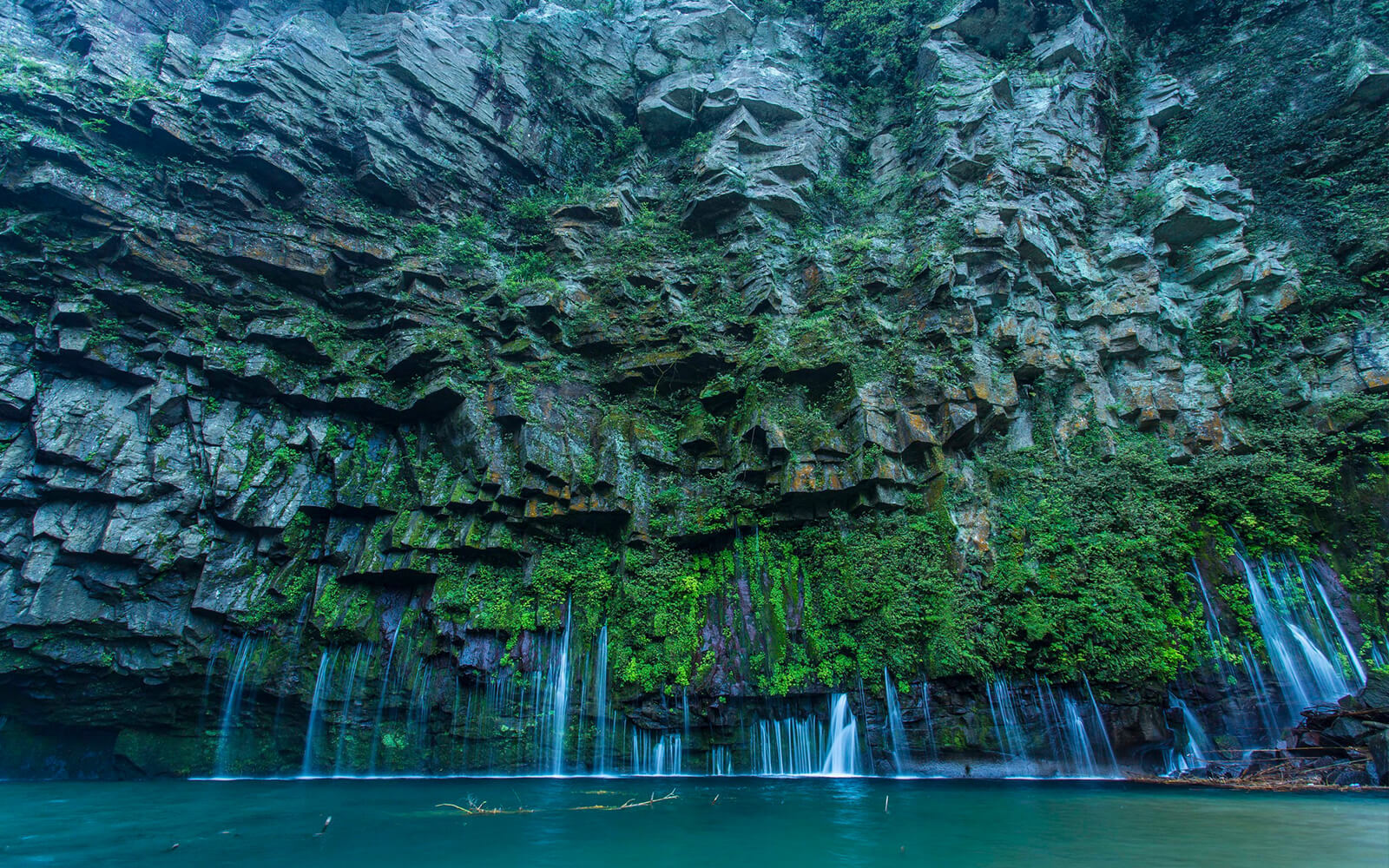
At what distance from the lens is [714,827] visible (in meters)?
7.14

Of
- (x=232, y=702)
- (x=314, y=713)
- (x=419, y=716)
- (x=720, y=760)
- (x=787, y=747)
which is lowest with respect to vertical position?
(x=720, y=760)

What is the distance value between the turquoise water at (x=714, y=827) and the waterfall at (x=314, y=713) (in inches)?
86.0

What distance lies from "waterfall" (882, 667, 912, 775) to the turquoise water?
862mm

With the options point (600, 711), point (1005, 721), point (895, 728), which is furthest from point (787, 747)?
point (1005, 721)

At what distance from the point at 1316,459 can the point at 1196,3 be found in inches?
676

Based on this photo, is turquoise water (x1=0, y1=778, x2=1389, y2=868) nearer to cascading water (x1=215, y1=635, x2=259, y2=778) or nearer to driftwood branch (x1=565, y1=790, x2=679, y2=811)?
driftwood branch (x1=565, y1=790, x2=679, y2=811)

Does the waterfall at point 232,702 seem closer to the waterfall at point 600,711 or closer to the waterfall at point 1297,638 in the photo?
the waterfall at point 600,711

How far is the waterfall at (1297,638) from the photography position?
10281 mm

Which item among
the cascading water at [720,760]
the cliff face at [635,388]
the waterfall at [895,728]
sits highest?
Result: the cliff face at [635,388]

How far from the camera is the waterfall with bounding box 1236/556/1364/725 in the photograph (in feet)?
33.7

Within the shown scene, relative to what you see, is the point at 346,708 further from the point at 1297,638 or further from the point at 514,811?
the point at 1297,638

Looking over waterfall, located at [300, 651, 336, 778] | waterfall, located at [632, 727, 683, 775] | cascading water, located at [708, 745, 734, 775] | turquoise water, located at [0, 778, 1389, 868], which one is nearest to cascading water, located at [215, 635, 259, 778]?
waterfall, located at [300, 651, 336, 778]

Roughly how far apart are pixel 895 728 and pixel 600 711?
6.03 m

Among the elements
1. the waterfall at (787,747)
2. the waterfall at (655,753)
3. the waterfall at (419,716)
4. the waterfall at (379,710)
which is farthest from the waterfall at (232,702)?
the waterfall at (787,747)
